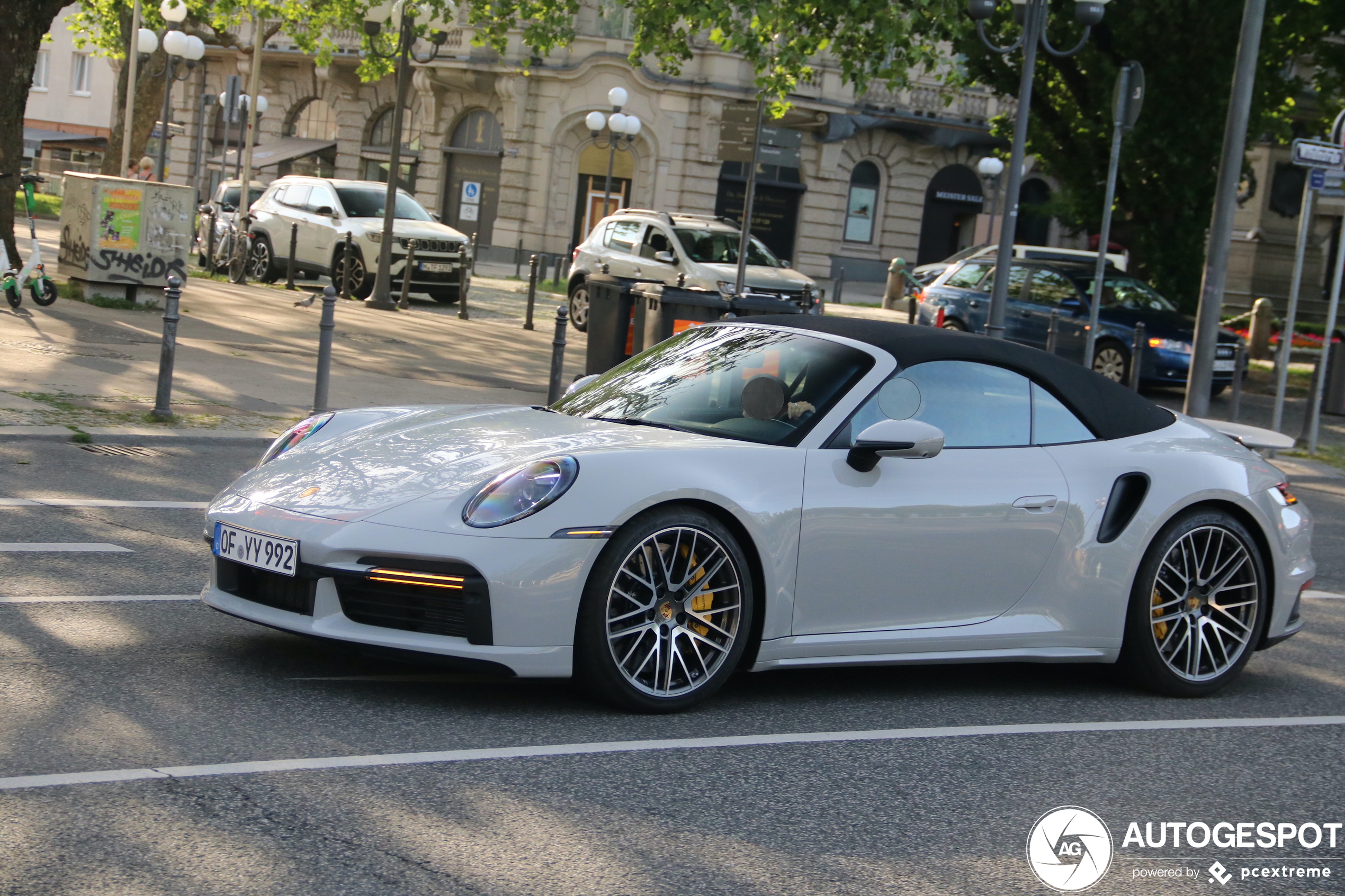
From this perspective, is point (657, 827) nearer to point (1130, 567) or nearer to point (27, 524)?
point (1130, 567)

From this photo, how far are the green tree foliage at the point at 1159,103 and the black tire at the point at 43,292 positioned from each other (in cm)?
1395

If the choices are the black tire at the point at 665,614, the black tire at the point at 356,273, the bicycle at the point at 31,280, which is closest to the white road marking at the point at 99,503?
the black tire at the point at 665,614

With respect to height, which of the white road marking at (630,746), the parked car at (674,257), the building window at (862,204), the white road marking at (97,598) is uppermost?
the building window at (862,204)

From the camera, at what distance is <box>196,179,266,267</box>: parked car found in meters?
28.0

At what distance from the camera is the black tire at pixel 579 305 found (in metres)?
22.7

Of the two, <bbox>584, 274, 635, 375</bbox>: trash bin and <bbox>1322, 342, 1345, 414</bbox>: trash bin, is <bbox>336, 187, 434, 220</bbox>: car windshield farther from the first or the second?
<bbox>1322, 342, 1345, 414</bbox>: trash bin

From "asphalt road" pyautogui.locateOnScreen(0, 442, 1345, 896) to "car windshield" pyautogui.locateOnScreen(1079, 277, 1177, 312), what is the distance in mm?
14605

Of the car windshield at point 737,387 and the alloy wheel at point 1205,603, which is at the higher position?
the car windshield at point 737,387

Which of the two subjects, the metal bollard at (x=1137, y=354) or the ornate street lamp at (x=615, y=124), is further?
the ornate street lamp at (x=615, y=124)

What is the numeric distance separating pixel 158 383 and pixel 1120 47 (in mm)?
16505

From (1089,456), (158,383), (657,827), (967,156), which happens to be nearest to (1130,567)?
(1089,456)

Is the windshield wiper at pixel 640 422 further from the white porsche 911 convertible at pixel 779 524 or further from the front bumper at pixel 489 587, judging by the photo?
the front bumper at pixel 489 587

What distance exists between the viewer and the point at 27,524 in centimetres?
725

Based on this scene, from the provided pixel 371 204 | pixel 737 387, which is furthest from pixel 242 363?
pixel 371 204
